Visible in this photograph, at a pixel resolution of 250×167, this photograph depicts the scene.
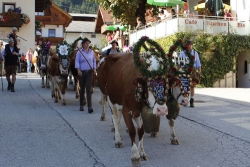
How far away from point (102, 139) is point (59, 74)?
6.08 m

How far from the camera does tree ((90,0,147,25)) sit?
2926 cm

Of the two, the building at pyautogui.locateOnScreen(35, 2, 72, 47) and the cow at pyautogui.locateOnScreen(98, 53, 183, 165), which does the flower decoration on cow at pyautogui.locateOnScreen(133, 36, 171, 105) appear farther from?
the building at pyautogui.locateOnScreen(35, 2, 72, 47)

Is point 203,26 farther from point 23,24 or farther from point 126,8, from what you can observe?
point 23,24

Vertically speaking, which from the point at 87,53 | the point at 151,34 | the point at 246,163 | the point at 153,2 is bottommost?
the point at 246,163

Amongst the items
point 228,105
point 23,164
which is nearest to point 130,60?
point 23,164

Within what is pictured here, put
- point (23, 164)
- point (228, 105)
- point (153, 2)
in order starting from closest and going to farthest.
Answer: point (23, 164), point (228, 105), point (153, 2)

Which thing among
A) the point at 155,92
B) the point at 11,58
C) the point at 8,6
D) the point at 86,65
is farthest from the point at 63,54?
the point at 8,6

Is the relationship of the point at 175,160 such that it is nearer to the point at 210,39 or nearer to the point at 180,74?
the point at 180,74

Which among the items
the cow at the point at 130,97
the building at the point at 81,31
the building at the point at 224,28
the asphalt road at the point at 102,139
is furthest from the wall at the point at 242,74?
the building at the point at 81,31

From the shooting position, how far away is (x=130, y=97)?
6902 mm

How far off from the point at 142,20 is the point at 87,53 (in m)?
19.0

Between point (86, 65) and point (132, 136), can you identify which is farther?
point (86, 65)

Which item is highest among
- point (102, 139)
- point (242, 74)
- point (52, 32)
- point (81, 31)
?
point (81, 31)

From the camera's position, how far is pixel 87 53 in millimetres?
12148
